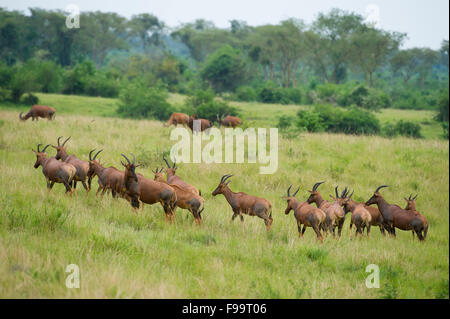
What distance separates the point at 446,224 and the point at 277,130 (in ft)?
30.5

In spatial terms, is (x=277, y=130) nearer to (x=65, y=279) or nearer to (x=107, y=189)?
(x=107, y=189)

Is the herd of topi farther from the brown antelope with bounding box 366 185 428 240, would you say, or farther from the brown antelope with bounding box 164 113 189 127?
the brown antelope with bounding box 164 113 189 127

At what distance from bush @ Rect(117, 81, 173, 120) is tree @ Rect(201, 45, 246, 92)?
54.1 ft

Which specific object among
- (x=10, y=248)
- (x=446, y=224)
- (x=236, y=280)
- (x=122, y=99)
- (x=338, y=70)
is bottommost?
(x=446, y=224)

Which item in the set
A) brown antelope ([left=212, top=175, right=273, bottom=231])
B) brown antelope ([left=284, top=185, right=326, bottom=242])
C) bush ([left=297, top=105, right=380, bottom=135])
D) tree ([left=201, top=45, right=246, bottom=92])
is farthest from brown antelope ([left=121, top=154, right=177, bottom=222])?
tree ([left=201, top=45, right=246, bottom=92])

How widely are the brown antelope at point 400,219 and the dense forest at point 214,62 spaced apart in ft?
67.8

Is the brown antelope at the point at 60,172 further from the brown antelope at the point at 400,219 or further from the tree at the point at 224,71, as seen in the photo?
the tree at the point at 224,71

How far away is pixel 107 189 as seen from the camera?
31.6 ft

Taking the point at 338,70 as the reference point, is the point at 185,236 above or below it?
below

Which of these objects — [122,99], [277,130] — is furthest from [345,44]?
[277,130]

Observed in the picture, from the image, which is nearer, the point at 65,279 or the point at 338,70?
Answer: the point at 65,279

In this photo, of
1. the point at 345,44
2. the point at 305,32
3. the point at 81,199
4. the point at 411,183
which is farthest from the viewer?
the point at 305,32

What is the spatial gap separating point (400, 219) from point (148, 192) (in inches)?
202

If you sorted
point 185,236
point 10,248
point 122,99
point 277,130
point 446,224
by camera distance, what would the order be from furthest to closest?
point 122,99 < point 277,130 < point 446,224 < point 185,236 < point 10,248
